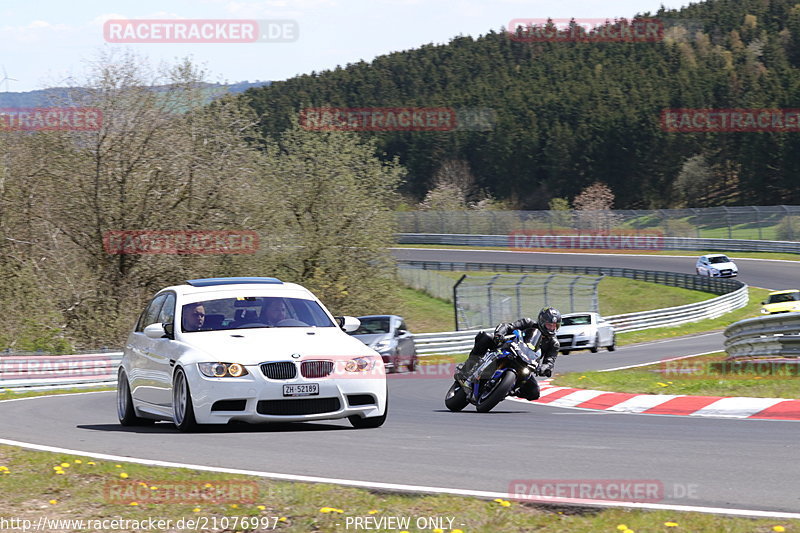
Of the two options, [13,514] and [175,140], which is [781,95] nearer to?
[175,140]

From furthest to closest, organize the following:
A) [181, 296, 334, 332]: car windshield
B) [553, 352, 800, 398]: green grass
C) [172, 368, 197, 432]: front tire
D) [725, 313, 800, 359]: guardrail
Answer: [725, 313, 800, 359]: guardrail, [553, 352, 800, 398]: green grass, [181, 296, 334, 332]: car windshield, [172, 368, 197, 432]: front tire

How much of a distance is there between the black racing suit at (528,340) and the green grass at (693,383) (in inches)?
87.0

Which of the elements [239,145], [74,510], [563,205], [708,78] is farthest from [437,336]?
[708,78]

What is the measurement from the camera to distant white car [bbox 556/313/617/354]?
32.2 metres

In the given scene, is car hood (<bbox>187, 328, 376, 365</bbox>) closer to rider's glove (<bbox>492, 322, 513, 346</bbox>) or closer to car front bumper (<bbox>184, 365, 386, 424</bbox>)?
car front bumper (<bbox>184, 365, 386, 424</bbox>)

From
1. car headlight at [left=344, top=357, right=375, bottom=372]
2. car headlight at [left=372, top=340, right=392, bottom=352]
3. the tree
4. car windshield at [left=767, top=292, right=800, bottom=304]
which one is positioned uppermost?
the tree

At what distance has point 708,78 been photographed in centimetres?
12444

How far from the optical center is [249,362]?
9773mm

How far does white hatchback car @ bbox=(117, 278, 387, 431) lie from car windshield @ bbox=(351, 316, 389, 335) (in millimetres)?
13052

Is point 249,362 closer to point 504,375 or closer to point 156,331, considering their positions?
point 156,331

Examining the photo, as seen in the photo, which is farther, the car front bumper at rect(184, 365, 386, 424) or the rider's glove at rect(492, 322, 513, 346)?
the rider's glove at rect(492, 322, 513, 346)

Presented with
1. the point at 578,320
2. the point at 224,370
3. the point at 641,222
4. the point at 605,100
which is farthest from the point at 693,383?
the point at 605,100

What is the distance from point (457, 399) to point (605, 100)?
119213 mm

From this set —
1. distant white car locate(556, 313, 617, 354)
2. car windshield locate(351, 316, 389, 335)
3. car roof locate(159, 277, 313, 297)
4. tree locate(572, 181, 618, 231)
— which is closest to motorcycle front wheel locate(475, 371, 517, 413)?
car roof locate(159, 277, 313, 297)
